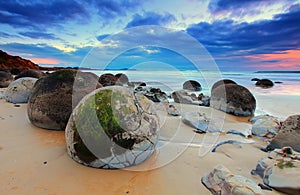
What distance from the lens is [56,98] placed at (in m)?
4.59

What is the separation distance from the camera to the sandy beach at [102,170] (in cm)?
240

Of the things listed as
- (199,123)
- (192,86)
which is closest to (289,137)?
(199,123)

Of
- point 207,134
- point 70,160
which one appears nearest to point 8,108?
point 70,160

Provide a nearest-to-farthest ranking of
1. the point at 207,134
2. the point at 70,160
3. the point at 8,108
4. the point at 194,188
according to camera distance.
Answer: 1. the point at 194,188
2. the point at 70,160
3. the point at 207,134
4. the point at 8,108

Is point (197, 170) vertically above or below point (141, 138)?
below

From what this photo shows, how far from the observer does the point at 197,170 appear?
2912 mm

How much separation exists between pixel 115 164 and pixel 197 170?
117 centimetres

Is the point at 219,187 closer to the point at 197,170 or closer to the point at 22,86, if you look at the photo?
the point at 197,170

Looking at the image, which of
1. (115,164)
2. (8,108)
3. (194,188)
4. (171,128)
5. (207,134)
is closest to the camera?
(194,188)

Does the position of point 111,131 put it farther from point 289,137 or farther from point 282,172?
point 289,137

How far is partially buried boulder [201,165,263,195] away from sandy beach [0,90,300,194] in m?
0.10

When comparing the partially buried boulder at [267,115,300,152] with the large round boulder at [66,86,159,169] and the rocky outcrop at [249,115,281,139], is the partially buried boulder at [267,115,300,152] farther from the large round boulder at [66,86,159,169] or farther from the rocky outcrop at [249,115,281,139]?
the large round boulder at [66,86,159,169]

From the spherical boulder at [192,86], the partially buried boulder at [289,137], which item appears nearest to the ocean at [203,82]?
the spherical boulder at [192,86]

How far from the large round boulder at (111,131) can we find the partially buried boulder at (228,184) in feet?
3.23
